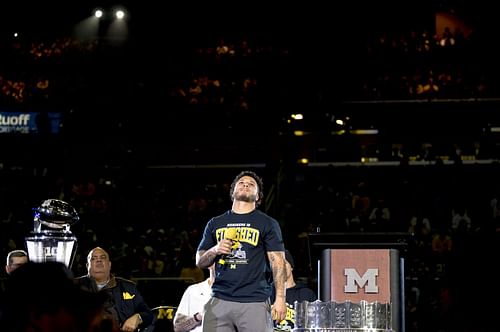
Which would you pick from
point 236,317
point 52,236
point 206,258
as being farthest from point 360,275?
point 52,236

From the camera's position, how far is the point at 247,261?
7020mm

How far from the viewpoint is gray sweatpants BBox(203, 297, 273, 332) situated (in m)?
6.98

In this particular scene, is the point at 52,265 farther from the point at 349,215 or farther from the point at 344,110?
the point at 344,110

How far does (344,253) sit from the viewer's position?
6812 mm

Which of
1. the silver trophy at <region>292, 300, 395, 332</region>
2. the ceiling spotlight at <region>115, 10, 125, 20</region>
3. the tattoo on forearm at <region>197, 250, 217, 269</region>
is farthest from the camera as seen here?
the ceiling spotlight at <region>115, 10, 125, 20</region>

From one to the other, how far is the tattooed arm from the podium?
0.32 m

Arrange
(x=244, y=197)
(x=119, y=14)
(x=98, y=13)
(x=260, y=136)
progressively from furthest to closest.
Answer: (x=98, y=13) < (x=119, y=14) < (x=260, y=136) < (x=244, y=197)

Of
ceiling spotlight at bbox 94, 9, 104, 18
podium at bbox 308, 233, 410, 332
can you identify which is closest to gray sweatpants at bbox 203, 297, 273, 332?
podium at bbox 308, 233, 410, 332

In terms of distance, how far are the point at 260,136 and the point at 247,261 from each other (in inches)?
514

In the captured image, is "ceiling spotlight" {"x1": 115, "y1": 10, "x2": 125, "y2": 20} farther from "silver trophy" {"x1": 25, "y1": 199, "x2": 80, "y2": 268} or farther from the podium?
"silver trophy" {"x1": 25, "y1": 199, "x2": 80, "y2": 268}

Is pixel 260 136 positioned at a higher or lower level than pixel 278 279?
higher

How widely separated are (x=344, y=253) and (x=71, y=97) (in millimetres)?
15869

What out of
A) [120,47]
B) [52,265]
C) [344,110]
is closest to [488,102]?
[344,110]

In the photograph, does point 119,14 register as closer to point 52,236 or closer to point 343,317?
point 343,317
